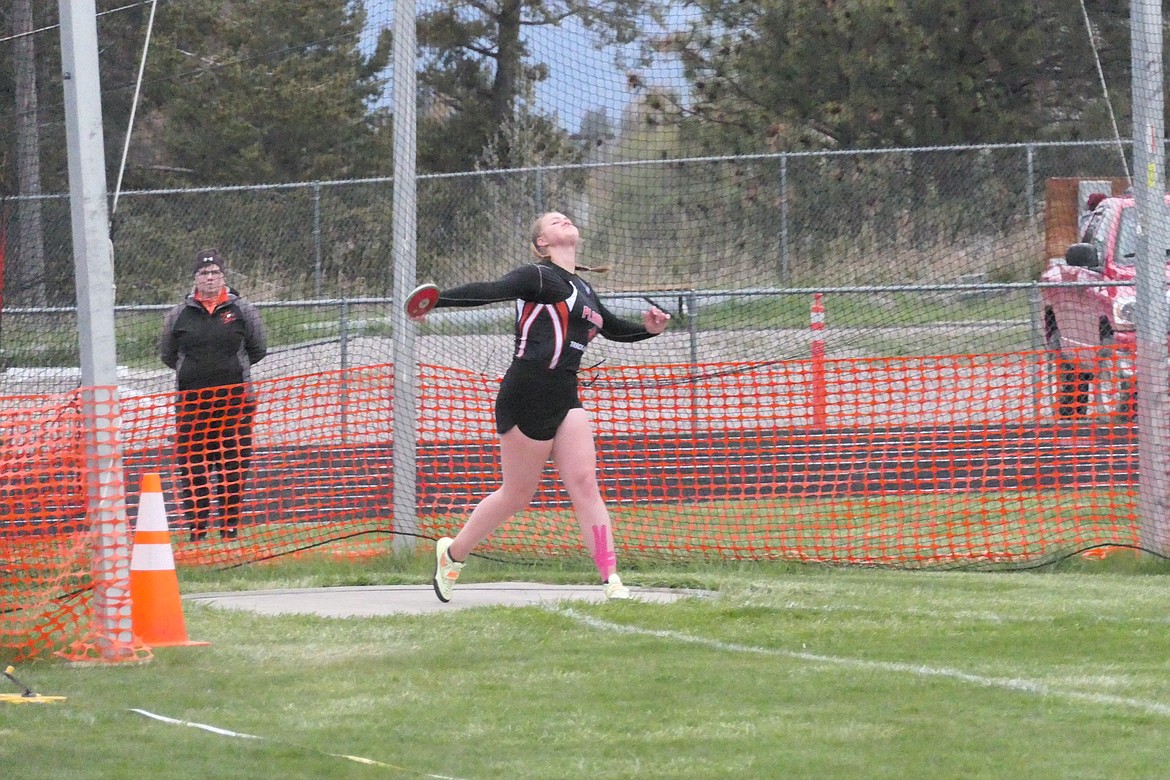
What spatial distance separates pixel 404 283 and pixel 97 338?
311 centimetres

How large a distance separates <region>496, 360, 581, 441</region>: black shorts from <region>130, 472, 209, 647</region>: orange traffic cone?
1.63 meters

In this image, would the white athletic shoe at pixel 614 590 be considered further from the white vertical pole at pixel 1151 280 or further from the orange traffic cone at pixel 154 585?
the white vertical pole at pixel 1151 280

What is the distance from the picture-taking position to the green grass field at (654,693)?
508 cm

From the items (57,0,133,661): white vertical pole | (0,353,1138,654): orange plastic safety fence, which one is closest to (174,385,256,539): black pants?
(0,353,1138,654): orange plastic safety fence

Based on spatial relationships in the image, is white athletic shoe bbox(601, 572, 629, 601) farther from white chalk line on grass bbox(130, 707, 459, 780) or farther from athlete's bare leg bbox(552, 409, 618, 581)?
white chalk line on grass bbox(130, 707, 459, 780)

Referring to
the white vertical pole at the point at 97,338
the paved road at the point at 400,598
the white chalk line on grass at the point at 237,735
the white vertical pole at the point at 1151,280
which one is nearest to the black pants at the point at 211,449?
the paved road at the point at 400,598

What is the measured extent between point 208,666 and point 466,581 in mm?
2574

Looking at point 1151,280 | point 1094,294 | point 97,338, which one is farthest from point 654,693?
point 1094,294

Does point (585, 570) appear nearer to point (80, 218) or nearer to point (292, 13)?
point (80, 218)

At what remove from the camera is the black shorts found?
25.9 feet

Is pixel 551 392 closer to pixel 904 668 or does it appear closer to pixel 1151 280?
pixel 904 668

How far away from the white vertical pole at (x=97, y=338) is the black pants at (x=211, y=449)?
352cm

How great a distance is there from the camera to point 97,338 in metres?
6.92

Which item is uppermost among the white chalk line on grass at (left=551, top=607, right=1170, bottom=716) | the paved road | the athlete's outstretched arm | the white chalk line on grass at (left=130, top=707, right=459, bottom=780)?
the athlete's outstretched arm
